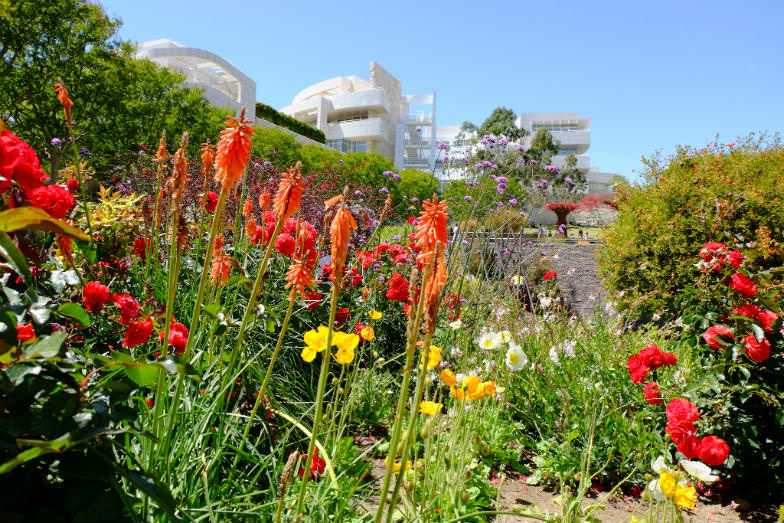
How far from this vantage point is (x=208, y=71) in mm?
32812

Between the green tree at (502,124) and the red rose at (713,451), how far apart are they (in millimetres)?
41490

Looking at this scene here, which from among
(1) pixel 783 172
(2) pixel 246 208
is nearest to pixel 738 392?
(2) pixel 246 208

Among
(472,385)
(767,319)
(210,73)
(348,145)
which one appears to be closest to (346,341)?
(472,385)

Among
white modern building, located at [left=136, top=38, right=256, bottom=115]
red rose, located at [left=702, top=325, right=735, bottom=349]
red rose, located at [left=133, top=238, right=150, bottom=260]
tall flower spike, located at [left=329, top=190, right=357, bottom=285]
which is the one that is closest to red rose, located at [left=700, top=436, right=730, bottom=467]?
red rose, located at [left=702, top=325, right=735, bottom=349]

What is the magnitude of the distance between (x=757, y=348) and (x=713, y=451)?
0.85 meters

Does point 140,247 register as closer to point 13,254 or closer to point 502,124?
point 13,254

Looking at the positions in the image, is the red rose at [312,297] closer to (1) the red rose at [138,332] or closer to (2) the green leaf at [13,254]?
(1) the red rose at [138,332]

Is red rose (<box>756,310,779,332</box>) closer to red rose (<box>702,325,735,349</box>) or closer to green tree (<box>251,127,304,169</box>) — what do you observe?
red rose (<box>702,325,735,349</box>)

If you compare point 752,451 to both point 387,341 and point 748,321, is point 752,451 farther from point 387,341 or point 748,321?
point 387,341

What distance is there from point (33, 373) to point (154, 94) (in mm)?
15925

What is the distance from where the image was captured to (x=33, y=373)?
0.75m

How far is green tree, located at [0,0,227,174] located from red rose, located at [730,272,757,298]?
10.8m

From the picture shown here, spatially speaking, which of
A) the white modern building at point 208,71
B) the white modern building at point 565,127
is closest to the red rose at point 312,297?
the white modern building at point 208,71

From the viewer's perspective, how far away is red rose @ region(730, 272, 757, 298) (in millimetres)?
2152
